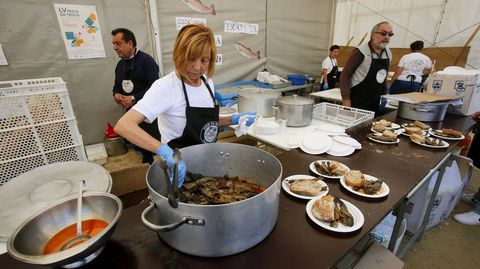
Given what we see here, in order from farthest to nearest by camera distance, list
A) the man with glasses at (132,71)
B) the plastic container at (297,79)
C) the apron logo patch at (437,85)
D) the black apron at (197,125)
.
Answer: the plastic container at (297,79), the man with glasses at (132,71), the apron logo patch at (437,85), the black apron at (197,125)

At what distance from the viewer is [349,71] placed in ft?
8.94

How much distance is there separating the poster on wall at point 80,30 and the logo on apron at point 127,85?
30.8 inches

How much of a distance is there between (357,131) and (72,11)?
3486 millimetres

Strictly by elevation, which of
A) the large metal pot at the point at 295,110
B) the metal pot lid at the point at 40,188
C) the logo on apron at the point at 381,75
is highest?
→ the logo on apron at the point at 381,75

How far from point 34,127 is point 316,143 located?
169cm

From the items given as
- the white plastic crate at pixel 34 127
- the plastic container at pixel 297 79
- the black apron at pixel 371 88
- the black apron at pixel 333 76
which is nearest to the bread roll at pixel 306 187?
the white plastic crate at pixel 34 127

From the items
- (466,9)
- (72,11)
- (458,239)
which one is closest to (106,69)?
(72,11)

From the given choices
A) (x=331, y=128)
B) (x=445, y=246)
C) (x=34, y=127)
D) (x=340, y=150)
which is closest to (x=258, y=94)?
(x=331, y=128)

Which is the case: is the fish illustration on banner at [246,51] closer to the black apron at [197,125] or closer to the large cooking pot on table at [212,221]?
the black apron at [197,125]

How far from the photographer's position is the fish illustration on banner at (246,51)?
14.8 ft

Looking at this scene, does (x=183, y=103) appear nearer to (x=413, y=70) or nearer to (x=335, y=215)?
(x=335, y=215)

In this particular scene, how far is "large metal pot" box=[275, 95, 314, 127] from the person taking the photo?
2.02 metres

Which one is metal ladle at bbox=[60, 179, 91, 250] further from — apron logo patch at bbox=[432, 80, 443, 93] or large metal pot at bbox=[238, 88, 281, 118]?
apron logo patch at bbox=[432, 80, 443, 93]

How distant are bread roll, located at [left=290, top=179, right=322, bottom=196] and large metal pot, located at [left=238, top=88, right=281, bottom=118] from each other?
1.16 meters
